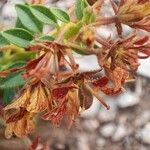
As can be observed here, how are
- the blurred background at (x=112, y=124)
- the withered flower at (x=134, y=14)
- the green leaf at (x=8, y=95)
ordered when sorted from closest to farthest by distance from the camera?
the withered flower at (x=134, y=14) < the green leaf at (x=8, y=95) < the blurred background at (x=112, y=124)

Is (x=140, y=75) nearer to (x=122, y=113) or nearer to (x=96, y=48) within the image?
(x=122, y=113)

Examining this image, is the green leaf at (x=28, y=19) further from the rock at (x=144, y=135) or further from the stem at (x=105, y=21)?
the rock at (x=144, y=135)

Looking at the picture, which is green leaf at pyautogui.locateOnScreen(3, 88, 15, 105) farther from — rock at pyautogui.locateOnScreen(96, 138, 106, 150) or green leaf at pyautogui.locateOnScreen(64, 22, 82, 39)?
rock at pyautogui.locateOnScreen(96, 138, 106, 150)

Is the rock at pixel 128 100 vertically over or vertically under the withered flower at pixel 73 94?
under

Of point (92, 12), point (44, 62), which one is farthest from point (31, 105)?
point (92, 12)

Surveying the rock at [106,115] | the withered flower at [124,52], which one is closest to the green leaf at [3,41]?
the withered flower at [124,52]

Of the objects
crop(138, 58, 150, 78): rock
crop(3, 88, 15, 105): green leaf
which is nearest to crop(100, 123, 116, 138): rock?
crop(138, 58, 150, 78): rock
